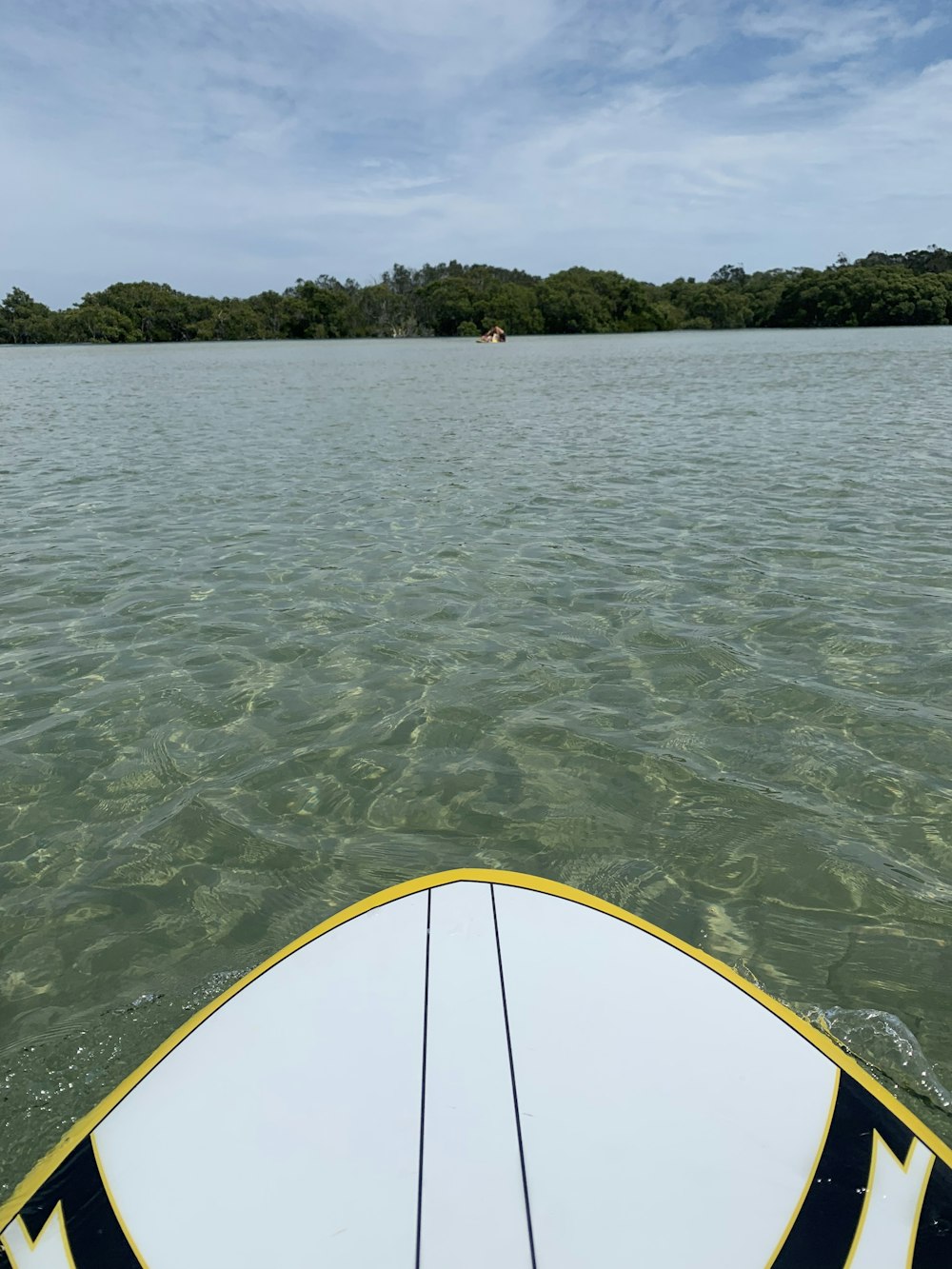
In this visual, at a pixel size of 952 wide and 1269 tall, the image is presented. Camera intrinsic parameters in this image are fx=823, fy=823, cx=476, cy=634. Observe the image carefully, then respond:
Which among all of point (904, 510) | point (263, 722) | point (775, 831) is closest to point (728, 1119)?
point (775, 831)

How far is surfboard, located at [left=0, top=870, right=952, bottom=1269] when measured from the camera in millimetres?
1955

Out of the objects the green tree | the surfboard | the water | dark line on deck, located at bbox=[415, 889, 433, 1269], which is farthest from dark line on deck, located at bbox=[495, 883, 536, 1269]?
the green tree

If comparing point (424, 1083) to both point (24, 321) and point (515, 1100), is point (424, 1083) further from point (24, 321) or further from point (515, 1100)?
point (24, 321)

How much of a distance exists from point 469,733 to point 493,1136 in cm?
322

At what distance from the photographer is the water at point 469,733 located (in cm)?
352

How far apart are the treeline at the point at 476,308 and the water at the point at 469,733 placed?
398 feet

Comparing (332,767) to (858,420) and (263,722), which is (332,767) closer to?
(263,722)

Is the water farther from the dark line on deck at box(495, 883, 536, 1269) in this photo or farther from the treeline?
the treeline

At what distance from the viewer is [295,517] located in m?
11.1

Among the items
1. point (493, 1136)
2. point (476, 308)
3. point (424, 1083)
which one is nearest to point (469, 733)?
point (424, 1083)

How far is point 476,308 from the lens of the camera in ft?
433

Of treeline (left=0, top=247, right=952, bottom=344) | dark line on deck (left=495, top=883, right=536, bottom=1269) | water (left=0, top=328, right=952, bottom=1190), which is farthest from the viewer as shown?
treeline (left=0, top=247, right=952, bottom=344)

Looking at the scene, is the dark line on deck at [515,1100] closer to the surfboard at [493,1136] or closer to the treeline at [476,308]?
the surfboard at [493,1136]

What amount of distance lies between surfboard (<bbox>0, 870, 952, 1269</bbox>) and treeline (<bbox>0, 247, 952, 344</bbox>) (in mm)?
128131
